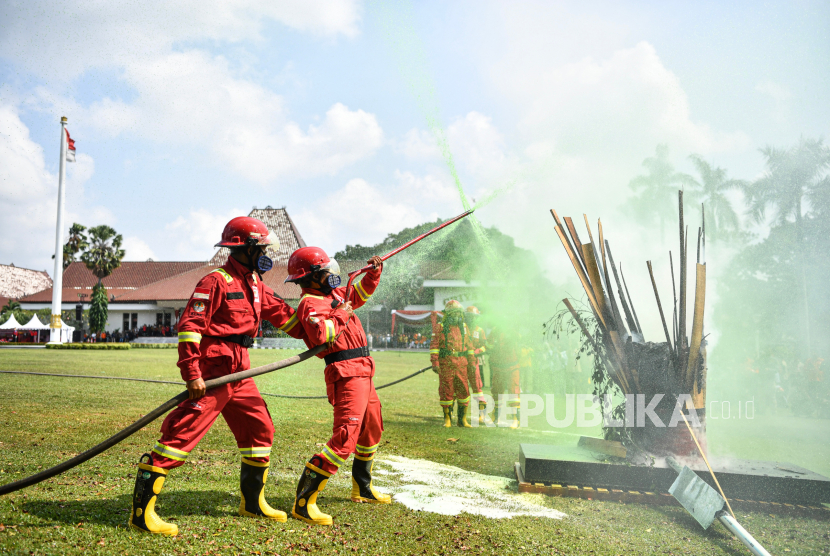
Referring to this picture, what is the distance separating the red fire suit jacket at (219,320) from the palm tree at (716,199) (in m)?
7.75

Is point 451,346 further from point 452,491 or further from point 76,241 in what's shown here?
point 76,241

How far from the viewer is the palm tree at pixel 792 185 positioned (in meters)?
9.91

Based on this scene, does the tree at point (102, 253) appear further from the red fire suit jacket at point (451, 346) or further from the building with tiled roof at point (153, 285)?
the red fire suit jacket at point (451, 346)

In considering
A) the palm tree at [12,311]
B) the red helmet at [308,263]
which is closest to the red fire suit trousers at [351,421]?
the red helmet at [308,263]

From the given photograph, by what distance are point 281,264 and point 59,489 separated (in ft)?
137

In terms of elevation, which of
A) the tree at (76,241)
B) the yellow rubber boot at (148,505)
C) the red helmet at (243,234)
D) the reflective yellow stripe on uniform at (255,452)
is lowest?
the yellow rubber boot at (148,505)

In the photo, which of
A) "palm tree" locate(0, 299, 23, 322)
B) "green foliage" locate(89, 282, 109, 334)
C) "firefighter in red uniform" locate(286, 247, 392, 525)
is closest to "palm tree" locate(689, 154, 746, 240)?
"firefighter in red uniform" locate(286, 247, 392, 525)

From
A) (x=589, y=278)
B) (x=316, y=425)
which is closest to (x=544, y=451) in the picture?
(x=589, y=278)

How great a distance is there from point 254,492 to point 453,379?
237 inches

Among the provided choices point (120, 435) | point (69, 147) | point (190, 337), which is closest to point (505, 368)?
point (190, 337)

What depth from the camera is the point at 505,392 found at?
10727mm

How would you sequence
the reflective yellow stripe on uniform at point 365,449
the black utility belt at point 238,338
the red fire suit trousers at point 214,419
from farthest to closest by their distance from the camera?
1. the reflective yellow stripe on uniform at point 365,449
2. the black utility belt at point 238,338
3. the red fire suit trousers at point 214,419

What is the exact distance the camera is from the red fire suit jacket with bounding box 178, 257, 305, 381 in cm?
366

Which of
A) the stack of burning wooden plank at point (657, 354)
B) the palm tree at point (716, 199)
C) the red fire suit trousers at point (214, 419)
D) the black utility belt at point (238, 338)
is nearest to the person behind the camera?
the red fire suit trousers at point (214, 419)
